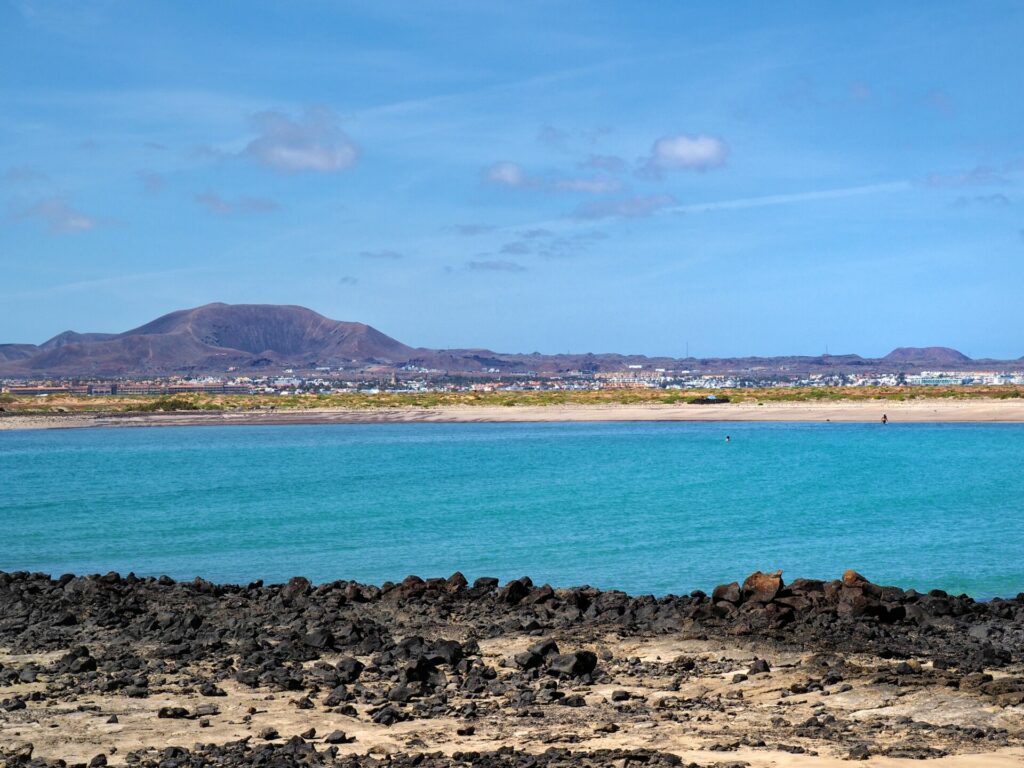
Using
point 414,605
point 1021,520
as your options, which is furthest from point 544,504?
point 414,605

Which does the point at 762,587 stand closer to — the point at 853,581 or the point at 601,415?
the point at 853,581

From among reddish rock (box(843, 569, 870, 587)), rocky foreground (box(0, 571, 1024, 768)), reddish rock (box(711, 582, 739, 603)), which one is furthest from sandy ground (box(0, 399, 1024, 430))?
rocky foreground (box(0, 571, 1024, 768))

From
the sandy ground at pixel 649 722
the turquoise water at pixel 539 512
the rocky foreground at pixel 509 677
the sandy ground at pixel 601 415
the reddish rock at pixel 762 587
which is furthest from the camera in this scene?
the sandy ground at pixel 601 415

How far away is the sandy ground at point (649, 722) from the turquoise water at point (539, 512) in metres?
8.01

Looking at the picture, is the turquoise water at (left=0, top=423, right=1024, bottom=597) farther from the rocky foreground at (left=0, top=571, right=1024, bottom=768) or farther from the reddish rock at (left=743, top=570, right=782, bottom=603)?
the rocky foreground at (left=0, top=571, right=1024, bottom=768)

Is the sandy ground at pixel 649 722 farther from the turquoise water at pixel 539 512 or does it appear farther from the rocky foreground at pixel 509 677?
the turquoise water at pixel 539 512

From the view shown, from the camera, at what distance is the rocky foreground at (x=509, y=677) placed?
32.2ft

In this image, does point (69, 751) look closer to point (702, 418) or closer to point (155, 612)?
point (155, 612)

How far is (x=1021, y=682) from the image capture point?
11305 mm

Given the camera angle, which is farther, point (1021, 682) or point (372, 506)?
point (372, 506)

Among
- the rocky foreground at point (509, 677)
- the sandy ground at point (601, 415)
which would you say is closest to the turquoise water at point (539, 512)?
the rocky foreground at point (509, 677)

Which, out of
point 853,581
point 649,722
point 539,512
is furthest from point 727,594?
point 539,512

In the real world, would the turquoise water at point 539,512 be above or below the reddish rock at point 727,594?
below

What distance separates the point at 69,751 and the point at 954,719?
301 inches
